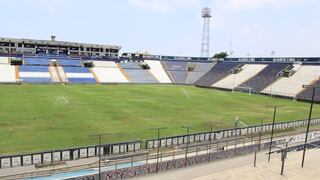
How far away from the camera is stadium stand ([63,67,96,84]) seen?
99.0 metres

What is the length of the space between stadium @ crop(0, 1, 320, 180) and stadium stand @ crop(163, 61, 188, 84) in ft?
2.04

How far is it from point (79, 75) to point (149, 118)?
5681 cm

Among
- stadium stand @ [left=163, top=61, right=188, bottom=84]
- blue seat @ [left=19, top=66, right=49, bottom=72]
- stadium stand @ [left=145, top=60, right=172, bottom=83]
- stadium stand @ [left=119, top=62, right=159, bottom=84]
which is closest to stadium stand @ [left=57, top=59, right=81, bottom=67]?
blue seat @ [left=19, top=66, right=49, bottom=72]

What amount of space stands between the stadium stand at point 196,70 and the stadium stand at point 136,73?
41.5 feet

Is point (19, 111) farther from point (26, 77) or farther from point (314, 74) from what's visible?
point (314, 74)

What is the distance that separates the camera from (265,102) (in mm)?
75688

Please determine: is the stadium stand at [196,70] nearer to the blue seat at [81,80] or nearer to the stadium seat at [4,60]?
the blue seat at [81,80]

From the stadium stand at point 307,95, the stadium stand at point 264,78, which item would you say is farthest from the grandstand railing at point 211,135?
the stadium stand at point 264,78

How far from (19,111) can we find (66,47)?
116 metres

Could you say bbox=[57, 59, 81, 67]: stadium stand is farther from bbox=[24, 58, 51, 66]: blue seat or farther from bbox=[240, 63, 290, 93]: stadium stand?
bbox=[240, 63, 290, 93]: stadium stand

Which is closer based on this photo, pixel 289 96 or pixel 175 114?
pixel 175 114

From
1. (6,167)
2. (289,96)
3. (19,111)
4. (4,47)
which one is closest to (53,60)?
(4,47)

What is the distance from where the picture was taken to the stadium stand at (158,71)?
114 metres

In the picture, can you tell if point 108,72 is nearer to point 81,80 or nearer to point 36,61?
point 81,80
